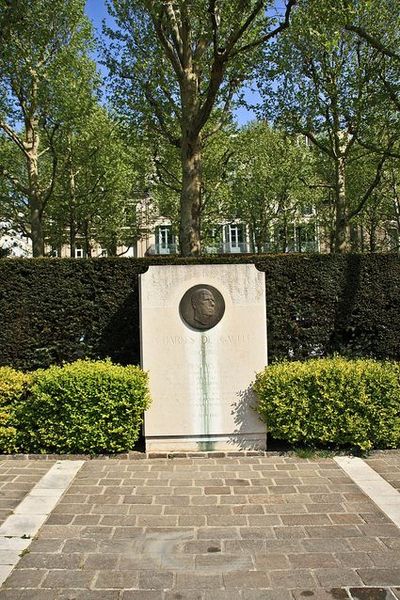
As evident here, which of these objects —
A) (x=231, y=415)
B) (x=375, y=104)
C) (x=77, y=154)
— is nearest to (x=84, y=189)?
(x=77, y=154)

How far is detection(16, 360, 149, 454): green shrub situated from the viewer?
6750mm

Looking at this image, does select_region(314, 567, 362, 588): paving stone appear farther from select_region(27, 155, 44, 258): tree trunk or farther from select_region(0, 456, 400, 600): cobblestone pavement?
select_region(27, 155, 44, 258): tree trunk

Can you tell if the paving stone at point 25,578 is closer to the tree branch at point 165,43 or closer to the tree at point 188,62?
the tree at point 188,62

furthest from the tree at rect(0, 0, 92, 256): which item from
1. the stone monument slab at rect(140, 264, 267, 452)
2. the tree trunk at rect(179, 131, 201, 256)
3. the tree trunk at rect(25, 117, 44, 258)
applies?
the stone monument slab at rect(140, 264, 267, 452)

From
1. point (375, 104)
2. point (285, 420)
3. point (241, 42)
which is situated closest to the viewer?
point (285, 420)

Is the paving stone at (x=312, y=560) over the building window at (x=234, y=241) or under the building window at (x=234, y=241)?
under

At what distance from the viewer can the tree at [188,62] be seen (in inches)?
380

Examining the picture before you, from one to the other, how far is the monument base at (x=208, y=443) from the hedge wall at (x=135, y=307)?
1510 mm

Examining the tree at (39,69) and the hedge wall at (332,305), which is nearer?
the hedge wall at (332,305)

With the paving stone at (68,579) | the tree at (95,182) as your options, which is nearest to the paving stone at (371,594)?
the paving stone at (68,579)

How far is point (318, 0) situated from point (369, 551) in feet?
30.7

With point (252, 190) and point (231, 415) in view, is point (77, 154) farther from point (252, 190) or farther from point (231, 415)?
point (231, 415)

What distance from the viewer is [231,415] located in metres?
7.11

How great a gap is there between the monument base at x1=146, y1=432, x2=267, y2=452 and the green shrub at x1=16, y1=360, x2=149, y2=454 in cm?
37
